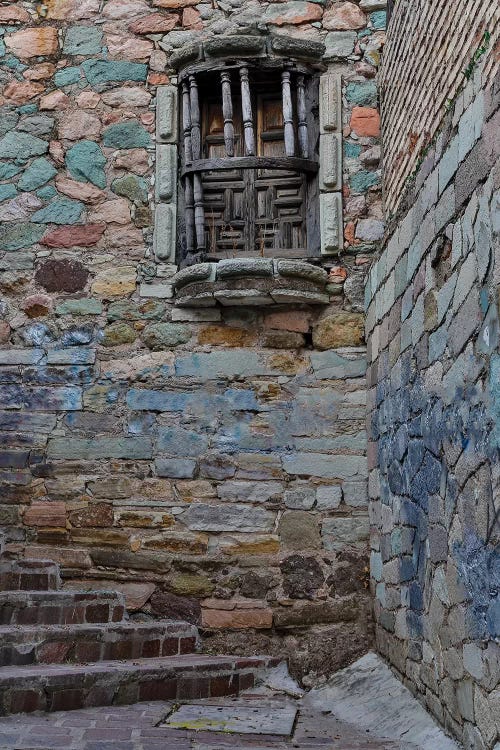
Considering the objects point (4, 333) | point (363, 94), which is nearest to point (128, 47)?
point (363, 94)

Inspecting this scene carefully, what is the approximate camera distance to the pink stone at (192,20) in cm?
487

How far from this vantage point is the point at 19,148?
488cm

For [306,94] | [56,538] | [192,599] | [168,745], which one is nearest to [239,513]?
[192,599]

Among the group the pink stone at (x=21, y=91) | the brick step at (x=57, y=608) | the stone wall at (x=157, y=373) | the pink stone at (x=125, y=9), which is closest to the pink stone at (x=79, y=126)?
the stone wall at (x=157, y=373)

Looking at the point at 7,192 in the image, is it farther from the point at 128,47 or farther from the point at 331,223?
the point at 331,223

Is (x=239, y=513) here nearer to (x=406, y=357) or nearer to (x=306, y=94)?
(x=406, y=357)

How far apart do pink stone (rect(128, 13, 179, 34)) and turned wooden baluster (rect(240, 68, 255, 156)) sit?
580mm

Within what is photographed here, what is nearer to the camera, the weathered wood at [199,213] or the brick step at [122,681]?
the brick step at [122,681]

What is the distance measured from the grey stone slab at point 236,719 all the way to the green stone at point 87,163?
2.91 m

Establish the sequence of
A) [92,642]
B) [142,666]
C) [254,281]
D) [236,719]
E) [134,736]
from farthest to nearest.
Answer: [254,281] → [92,642] → [142,666] → [236,719] → [134,736]

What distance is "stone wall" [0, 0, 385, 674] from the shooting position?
4293 millimetres

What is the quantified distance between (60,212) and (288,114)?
141 cm

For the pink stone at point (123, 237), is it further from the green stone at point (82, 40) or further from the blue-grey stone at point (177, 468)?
the blue-grey stone at point (177, 468)

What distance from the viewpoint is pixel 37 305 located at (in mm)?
4691
